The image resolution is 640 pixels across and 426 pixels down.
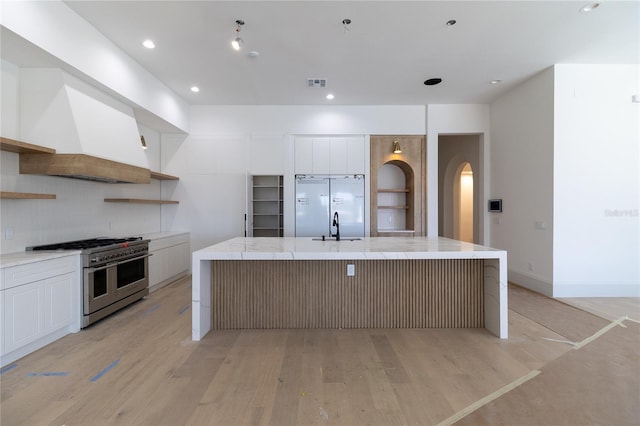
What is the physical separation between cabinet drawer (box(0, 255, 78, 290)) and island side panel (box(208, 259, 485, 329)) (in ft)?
4.55

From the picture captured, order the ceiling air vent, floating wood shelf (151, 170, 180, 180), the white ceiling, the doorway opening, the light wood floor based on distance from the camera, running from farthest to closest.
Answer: the doorway opening, floating wood shelf (151, 170, 180, 180), the ceiling air vent, the white ceiling, the light wood floor

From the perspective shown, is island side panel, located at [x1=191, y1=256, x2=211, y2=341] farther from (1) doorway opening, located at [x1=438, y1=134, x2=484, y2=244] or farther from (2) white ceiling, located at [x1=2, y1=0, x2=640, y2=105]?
(1) doorway opening, located at [x1=438, y1=134, x2=484, y2=244]

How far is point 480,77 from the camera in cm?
432

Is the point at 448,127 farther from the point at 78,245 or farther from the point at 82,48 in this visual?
the point at 78,245

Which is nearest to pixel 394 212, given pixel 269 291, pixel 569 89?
pixel 569 89

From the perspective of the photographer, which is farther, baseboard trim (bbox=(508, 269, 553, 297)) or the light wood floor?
baseboard trim (bbox=(508, 269, 553, 297))

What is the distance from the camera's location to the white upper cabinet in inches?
217

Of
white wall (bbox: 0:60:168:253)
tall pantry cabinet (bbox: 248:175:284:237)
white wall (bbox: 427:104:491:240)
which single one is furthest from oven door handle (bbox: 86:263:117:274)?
white wall (bbox: 427:104:491:240)

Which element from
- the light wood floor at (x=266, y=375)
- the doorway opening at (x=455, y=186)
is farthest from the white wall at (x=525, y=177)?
the light wood floor at (x=266, y=375)

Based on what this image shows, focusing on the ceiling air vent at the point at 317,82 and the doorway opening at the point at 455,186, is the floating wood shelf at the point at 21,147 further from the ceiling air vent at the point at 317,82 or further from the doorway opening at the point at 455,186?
the doorway opening at the point at 455,186

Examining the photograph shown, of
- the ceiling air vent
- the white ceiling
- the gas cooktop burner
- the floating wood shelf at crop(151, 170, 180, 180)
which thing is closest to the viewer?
the white ceiling

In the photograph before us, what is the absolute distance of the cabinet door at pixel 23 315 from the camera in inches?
88.4

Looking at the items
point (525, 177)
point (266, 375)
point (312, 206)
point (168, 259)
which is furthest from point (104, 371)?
point (525, 177)

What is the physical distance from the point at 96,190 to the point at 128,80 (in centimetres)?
151
